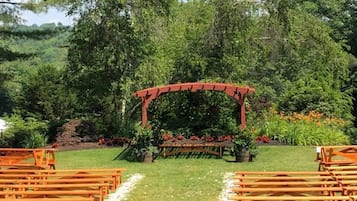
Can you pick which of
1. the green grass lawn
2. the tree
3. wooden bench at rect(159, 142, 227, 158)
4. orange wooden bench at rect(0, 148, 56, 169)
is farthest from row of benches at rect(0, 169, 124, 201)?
the tree

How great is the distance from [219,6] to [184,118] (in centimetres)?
521

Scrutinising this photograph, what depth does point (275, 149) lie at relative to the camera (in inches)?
634

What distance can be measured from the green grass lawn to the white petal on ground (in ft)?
0.38

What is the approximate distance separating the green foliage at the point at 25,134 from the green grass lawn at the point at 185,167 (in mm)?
1361

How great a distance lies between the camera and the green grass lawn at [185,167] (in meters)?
9.65

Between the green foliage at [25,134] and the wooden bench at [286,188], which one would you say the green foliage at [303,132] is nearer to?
the green foliage at [25,134]

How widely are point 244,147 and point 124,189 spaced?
520 cm

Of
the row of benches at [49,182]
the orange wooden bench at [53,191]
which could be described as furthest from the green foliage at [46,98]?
the orange wooden bench at [53,191]

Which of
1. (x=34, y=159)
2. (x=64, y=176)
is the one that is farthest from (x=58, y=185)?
(x=34, y=159)

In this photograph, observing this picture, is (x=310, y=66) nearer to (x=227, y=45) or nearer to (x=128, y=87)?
(x=227, y=45)

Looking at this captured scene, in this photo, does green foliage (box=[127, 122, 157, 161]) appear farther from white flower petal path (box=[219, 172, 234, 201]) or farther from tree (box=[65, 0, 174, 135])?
tree (box=[65, 0, 174, 135])

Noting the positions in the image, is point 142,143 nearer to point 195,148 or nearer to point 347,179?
point 195,148

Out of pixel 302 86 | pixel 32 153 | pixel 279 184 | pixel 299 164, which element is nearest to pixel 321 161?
pixel 299 164

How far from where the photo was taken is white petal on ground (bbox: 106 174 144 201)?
30.2ft
